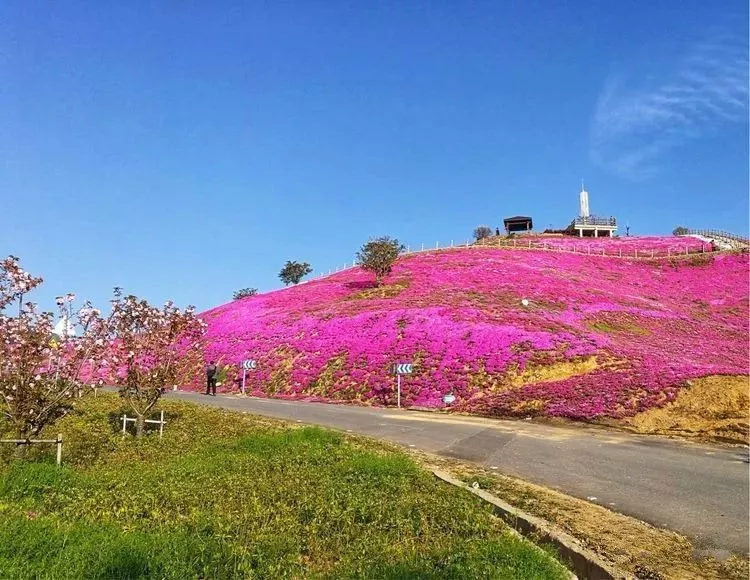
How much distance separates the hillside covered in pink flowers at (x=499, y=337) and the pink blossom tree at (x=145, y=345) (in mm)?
12097

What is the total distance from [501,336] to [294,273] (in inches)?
1795

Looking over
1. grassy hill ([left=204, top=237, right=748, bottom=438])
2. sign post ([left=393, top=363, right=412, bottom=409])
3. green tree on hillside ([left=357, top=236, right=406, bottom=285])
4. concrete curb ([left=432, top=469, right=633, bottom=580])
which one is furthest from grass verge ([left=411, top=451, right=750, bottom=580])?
green tree on hillside ([left=357, top=236, right=406, bottom=285])

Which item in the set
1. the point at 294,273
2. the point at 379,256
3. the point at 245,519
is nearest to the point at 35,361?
the point at 245,519

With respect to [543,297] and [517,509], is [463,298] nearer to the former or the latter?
[543,297]

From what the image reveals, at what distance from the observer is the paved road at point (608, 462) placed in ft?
27.1

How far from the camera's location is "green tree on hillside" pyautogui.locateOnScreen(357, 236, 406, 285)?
47.0 meters

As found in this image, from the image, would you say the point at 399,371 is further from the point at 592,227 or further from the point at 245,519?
the point at 592,227

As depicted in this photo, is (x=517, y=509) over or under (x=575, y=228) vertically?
under

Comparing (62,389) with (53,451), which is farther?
(62,389)

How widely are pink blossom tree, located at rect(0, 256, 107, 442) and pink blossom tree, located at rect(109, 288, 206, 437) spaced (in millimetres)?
1145

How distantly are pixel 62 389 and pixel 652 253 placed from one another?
62663mm

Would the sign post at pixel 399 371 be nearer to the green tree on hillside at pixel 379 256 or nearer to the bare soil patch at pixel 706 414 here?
the bare soil patch at pixel 706 414

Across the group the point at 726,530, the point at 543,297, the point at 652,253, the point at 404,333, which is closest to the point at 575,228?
the point at 652,253

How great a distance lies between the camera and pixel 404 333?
3070cm
